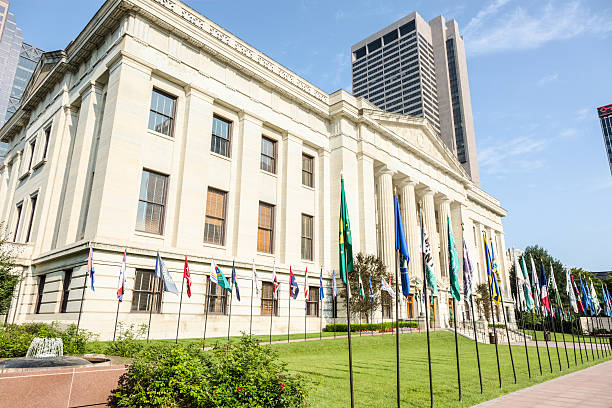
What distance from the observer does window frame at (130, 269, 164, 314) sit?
21.4 m

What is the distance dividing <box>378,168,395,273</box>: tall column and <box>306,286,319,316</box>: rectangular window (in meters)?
8.38

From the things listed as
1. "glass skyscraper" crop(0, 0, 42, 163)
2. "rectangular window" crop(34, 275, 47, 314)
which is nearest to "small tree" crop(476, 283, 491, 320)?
"rectangular window" crop(34, 275, 47, 314)

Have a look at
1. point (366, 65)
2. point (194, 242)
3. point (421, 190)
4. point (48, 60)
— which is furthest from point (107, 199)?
point (366, 65)

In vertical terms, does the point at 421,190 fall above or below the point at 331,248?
above

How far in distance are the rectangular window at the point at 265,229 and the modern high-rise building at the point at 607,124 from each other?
192 meters

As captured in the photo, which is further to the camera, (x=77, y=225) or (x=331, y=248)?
(x=331, y=248)

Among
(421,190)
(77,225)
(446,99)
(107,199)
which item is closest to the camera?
(107,199)

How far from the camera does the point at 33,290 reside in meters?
25.1

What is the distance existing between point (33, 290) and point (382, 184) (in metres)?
30.5

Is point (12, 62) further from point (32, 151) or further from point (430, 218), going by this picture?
point (430, 218)

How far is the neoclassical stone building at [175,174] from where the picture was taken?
878 inches

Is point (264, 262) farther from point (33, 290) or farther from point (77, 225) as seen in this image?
point (33, 290)

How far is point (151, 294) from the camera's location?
72.3 feet

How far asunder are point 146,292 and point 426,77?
14637 centimetres
